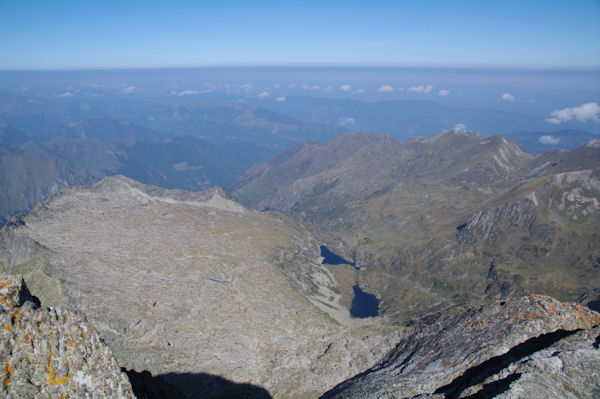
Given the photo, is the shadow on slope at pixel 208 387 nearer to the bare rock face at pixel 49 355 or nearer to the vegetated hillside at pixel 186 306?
the vegetated hillside at pixel 186 306

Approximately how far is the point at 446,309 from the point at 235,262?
134864 millimetres

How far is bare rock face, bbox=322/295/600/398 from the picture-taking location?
26.3 m

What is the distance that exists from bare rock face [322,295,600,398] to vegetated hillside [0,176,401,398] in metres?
28.2

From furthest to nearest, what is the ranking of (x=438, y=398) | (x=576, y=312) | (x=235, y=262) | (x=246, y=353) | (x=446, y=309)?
(x=446, y=309), (x=235, y=262), (x=246, y=353), (x=576, y=312), (x=438, y=398)

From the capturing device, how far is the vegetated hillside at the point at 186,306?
2847 inches

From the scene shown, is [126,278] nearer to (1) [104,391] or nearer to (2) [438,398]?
(1) [104,391]

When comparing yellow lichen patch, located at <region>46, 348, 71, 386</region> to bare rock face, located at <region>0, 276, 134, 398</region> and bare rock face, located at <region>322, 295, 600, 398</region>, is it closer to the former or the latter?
bare rock face, located at <region>0, 276, 134, 398</region>

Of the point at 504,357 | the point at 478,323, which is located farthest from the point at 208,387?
the point at 504,357

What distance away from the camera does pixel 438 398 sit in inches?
1223

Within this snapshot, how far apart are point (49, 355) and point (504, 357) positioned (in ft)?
136

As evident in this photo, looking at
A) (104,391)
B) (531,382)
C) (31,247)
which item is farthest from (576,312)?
(31,247)

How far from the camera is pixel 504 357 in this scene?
3628cm

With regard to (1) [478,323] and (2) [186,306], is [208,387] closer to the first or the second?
(2) [186,306]

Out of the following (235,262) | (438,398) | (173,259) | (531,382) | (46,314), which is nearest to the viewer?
(46,314)
